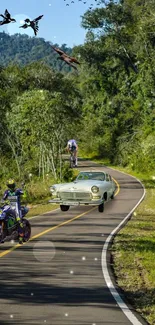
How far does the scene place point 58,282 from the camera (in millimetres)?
9227

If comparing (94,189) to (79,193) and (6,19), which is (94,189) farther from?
(6,19)

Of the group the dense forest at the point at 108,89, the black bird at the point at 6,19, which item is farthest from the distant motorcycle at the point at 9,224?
the dense forest at the point at 108,89

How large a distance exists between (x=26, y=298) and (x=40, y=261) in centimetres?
302

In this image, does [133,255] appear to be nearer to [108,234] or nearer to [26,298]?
[108,234]

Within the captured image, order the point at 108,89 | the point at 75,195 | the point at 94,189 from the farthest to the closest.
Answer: the point at 108,89 → the point at 75,195 → the point at 94,189

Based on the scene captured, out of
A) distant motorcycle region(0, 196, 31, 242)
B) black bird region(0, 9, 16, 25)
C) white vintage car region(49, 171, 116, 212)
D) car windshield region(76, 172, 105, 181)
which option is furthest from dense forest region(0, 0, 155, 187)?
black bird region(0, 9, 16, 25)

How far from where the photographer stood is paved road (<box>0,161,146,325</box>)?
709 cm

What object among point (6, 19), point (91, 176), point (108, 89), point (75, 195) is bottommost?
point (75, 195)

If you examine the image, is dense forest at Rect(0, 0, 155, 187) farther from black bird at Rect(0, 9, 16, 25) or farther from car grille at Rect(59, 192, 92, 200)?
black bird at Rect(0, 9, 16, 25)

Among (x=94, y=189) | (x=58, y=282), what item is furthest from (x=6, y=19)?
(x=94, y=189)

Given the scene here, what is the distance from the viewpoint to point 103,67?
73312 millimetres

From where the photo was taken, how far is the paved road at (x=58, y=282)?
7086 mm

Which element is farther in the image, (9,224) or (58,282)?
(58,282)

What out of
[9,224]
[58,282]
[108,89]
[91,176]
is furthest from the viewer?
[108,89]
